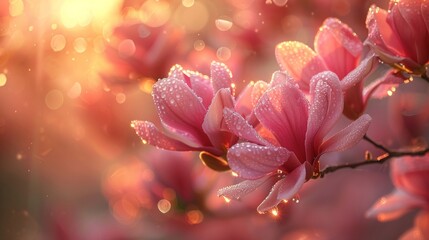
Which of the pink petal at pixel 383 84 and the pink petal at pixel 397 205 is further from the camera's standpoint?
the pink petal at pixel 397 205

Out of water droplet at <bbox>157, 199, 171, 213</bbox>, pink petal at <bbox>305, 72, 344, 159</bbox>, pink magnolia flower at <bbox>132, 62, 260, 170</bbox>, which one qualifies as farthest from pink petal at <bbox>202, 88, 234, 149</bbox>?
water droplet at <bbox>157, 199, 171, 213</bbox>

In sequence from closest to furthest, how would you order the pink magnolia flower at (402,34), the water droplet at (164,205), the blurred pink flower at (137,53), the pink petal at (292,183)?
1. the pink petal at (292,183)
2. the pink magnolia flower at (402,34)
3. the blurred pink flower at (137,53)
4. the water droplet at (164,205)

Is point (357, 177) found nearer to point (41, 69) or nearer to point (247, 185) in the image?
point (41, 69)

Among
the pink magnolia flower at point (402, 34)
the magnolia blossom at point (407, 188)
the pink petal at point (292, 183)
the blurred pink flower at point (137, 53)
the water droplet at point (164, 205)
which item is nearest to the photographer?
the pink petal at point (292, 183)

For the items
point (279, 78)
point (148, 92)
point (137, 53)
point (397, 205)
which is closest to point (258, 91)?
point (279, 78)

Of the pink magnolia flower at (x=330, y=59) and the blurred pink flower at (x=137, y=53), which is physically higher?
the blurred pink flower at (x=137, y=53)

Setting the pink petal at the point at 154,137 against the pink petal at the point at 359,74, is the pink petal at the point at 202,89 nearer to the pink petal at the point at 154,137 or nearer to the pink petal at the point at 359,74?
the pink petal at the point at 154,137

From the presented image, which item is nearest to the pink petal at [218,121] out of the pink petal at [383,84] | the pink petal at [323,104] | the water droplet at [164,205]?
the pink petal at [323,104]
